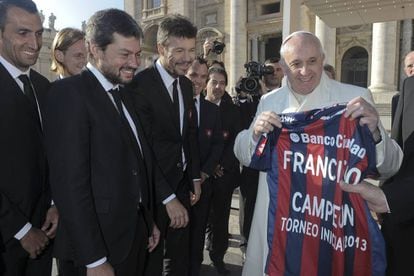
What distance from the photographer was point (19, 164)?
6.98 feet

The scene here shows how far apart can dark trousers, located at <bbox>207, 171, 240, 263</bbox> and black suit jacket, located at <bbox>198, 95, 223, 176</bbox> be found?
32 centimetres

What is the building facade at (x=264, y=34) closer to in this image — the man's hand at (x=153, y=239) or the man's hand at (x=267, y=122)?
the man's hand at (x=267, y=122)

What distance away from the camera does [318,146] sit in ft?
7.23

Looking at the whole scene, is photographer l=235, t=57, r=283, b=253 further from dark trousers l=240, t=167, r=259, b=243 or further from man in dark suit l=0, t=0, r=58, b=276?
man in dark suit l=0, t=0, r=58, b=276

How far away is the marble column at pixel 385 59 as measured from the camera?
16.4m

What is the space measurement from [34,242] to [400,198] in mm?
1958

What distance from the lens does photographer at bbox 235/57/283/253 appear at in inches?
157

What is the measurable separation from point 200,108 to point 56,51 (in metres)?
1.50

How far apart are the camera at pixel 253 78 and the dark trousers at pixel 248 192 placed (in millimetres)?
929

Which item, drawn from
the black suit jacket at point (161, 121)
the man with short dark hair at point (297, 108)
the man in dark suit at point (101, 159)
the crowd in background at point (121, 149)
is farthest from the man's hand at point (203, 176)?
the man in dark suit at point (101, 159)

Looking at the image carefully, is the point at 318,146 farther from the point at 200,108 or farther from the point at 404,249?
the point at 200,108

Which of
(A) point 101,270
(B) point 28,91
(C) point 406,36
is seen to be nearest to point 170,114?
(B) point 28,91

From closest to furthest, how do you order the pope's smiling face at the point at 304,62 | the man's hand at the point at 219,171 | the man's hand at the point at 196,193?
the pope's smiling face at the point at 304,62
the man's hand at the point at 196,193
the man's hand at the point at 219,171

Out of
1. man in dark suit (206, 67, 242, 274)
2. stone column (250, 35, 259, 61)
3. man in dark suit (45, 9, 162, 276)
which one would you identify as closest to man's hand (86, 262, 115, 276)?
man in dark suit (45, 9, 162, 276)
